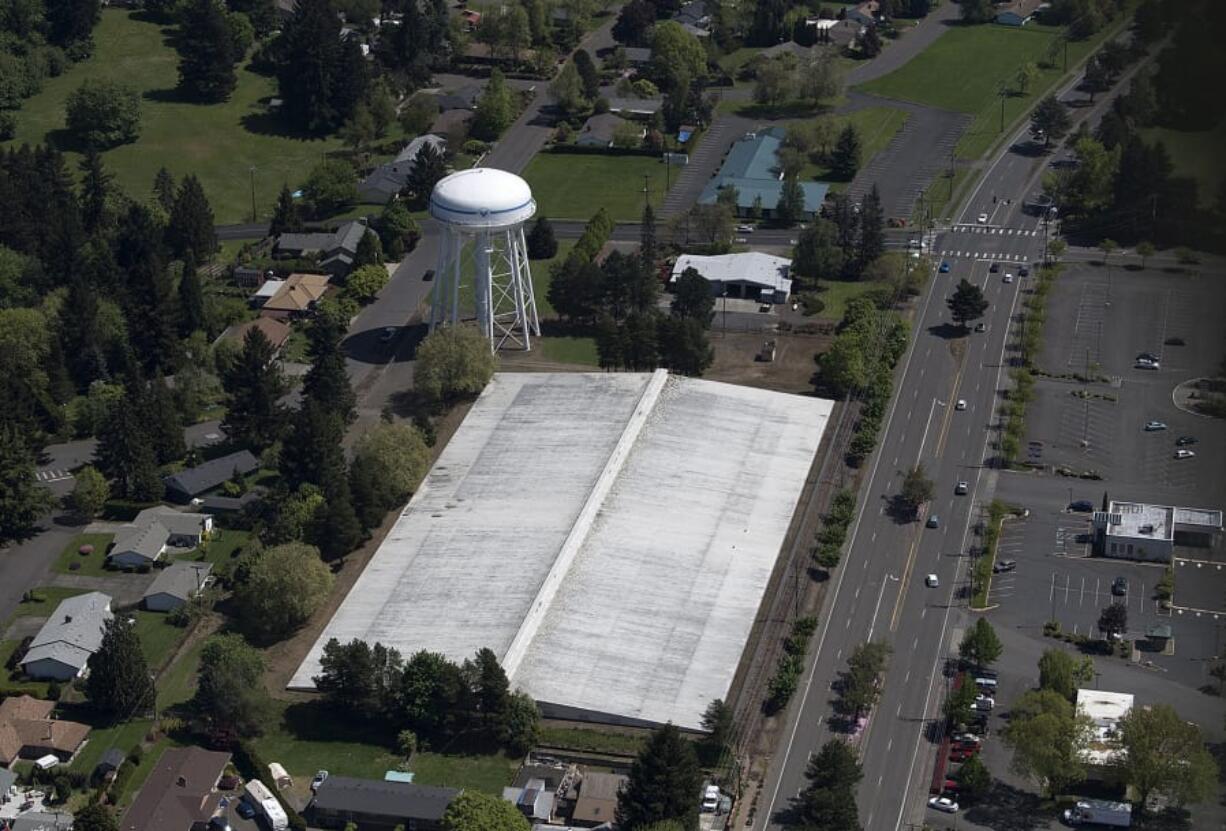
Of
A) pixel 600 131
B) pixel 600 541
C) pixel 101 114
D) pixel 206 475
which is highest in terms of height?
pixel 600 541

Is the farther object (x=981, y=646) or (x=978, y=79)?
(x=978, y=79)

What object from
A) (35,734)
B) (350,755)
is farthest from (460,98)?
(350,755)

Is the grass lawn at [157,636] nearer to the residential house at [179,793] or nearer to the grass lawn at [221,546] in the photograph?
the grass lawn at [221,546]

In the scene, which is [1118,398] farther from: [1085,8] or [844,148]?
[1085,8]

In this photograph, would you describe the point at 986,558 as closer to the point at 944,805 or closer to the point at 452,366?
the point at 944,805

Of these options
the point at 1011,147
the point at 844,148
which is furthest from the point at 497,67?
the point at 1011,147

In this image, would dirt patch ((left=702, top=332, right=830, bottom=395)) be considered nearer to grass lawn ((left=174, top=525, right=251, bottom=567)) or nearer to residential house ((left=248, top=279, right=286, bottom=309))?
grass lawn ((left=174, top=525, right=251, bottom=567))
